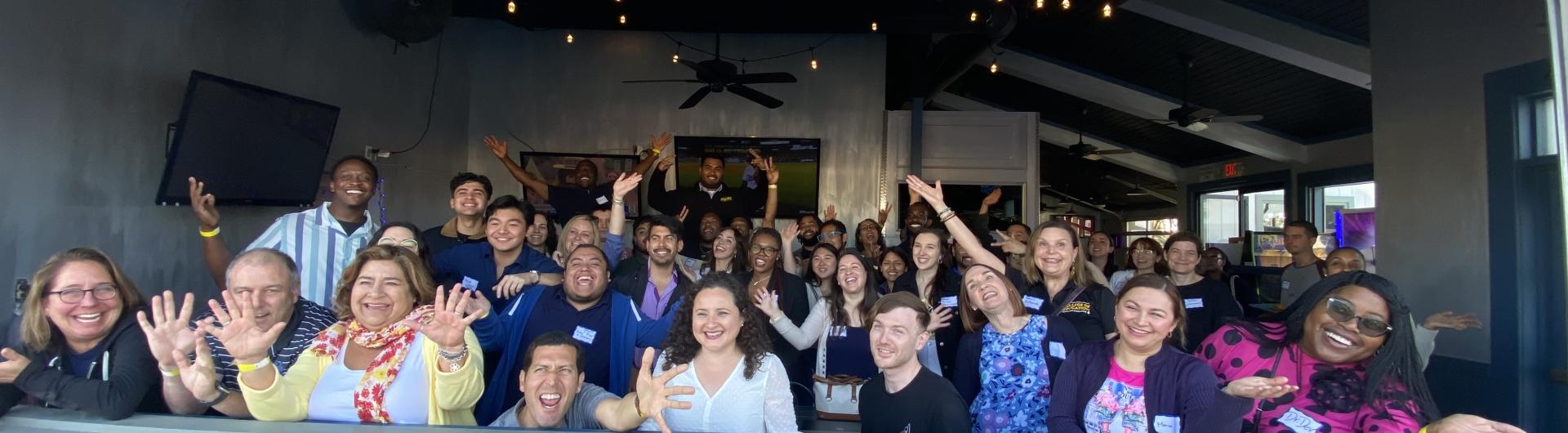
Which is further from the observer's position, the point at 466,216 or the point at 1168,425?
the point at 466,216

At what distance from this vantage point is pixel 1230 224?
12023 mm

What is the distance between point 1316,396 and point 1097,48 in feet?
22.5

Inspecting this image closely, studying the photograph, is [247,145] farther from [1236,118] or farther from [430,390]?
[1236,118]

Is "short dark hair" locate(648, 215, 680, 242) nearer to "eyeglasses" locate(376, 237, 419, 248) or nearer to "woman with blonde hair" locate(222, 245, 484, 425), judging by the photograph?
"eyeglasses" locate(376, 237, 419, 248)

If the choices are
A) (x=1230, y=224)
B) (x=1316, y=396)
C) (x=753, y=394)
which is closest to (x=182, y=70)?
(x=753, y=394)

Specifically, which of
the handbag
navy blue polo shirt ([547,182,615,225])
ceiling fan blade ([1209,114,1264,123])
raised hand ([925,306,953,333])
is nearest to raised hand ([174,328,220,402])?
the handbag

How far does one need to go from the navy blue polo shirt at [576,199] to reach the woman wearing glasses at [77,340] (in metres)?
3.88

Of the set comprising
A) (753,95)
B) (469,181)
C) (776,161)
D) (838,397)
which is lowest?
(838,397)

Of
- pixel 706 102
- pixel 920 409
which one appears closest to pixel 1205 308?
pixel 920 409

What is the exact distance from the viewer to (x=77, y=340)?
2123 mm

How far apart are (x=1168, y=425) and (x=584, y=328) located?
1789 millimetres

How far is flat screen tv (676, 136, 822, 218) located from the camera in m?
7.70

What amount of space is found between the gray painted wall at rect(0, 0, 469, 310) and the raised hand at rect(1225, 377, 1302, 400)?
4035mm

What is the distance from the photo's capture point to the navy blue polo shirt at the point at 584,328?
107 inches
